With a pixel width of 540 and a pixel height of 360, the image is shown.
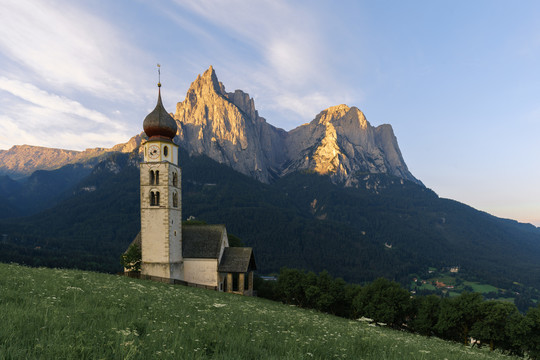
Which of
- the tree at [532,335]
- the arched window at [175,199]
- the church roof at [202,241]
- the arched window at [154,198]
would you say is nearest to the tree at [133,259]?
the church roof at [202,241]

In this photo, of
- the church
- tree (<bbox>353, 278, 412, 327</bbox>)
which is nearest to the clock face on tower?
the church

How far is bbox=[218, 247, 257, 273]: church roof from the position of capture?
172ft

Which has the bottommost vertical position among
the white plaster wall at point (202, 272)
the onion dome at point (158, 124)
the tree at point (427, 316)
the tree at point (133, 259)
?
the tree at point (427, 316)

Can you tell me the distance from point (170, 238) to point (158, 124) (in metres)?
19.1

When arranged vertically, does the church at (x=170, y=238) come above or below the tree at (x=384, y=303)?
above

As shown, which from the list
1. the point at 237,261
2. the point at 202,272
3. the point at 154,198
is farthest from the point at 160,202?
the point at 237,261

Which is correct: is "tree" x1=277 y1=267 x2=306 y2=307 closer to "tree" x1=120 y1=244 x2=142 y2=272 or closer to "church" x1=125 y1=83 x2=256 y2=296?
"church" x1=125 y1=83 x2=256 y2=296

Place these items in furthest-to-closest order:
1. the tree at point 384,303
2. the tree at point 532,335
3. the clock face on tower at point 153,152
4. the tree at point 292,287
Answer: the tree at point 292,287, the clock face on tower at point 153,152, the tree at point 384,303, the tree at point 532,335

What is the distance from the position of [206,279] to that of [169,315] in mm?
43267

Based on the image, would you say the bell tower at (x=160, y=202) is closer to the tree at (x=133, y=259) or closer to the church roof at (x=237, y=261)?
the tree at (x=133, y=259)

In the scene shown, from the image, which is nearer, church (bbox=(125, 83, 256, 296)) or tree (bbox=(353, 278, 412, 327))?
tree (bbox=(353, 278, 412, 327))

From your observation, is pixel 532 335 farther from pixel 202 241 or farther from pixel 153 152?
pixel 153 152

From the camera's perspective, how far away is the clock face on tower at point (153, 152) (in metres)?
51.5

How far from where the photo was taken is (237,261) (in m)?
53.5
